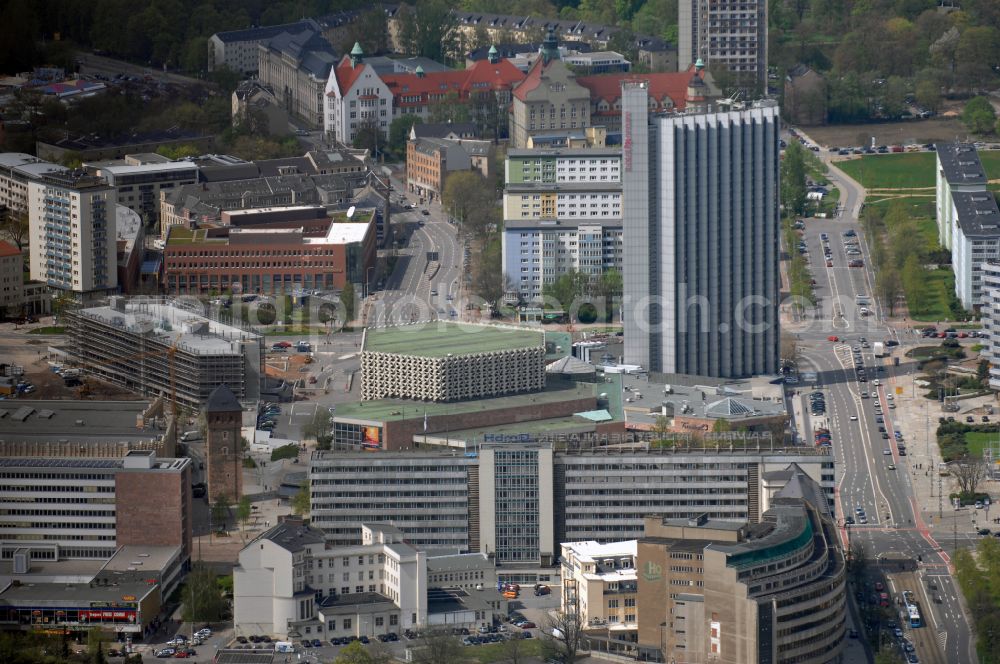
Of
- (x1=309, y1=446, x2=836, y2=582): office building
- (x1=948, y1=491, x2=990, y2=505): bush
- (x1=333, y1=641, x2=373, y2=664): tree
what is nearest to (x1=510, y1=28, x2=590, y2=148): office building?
(x1=948, y1=491, x2=990, y2=505): bush

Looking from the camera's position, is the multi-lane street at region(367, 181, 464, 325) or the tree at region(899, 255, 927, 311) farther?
the tree at region(899, 255, 927, 311)

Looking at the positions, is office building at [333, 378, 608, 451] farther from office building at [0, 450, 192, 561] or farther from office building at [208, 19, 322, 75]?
office building at [208, 19, 322, 75]

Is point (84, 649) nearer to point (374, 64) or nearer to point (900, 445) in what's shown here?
point (900, 445)

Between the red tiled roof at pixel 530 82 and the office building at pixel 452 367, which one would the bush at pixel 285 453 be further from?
the red tiled roof at pixel 530 82

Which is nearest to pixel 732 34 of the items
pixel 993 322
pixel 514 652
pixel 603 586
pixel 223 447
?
pixel 993 322

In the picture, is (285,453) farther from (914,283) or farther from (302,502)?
(914,283)

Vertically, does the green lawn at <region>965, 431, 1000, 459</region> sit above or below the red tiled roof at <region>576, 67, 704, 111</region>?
below

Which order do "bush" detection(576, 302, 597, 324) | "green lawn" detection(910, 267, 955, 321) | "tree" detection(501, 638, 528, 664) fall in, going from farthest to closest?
"green lawn" detection(910, 267, 955, 321) < "bush" detection(576, 302, 597, 324) < "tree" detection(501, 638, 528, 664)
